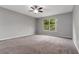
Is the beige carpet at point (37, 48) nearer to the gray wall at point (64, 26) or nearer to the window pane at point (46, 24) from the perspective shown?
the gray wall at point (64, 26)

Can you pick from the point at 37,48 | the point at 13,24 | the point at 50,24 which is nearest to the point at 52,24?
the point at 50,24

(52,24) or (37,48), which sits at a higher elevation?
(52,24)

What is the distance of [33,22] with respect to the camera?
948 cm

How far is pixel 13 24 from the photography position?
6.34 meters

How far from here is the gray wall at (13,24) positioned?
214 inches

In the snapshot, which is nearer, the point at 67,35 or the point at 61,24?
the point at 67,35

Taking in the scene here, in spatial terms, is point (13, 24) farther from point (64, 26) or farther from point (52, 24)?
point (64, 26)

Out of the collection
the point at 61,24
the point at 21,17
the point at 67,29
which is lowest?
the point at 67,29

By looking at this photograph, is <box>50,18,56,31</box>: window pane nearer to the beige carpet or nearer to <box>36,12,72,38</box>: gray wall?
<box>36,12,72,38</box>: gray wall

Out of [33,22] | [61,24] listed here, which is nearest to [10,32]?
[33,22]

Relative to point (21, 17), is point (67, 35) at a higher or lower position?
lower

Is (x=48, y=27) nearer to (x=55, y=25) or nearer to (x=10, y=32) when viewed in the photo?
(x=55, y=25)

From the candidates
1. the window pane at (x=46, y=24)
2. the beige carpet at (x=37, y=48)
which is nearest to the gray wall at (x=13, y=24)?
the beige carpet at (x=37, y=48)
